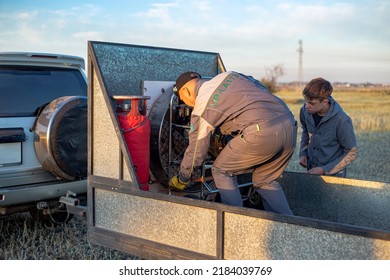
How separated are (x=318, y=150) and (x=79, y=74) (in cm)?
284

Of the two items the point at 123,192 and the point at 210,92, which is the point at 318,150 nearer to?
the point at 210,92

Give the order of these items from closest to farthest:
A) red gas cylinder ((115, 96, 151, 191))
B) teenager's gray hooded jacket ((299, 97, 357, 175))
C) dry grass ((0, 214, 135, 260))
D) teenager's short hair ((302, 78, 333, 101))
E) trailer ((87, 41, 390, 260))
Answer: trailer ((87, 41, 390, 260)), red gas cylinder ((115, 96, 151, 191)), teenager's short hair ((302, 78, 333, 101)), teenager's gray hooded jacket ((299, 97, 357, 175)), dry grass ((0, 214, 135, 260))

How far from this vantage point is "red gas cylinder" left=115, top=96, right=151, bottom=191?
450 cm

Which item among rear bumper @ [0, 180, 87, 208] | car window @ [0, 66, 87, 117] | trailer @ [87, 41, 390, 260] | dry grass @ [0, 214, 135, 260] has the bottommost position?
dry grass @ [0, 214, 135, 260]

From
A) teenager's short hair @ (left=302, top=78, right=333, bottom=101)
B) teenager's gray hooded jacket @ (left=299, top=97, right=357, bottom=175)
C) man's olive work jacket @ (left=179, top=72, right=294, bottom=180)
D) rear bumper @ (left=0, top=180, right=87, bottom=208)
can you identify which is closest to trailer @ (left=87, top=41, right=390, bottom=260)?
teenager's gray hooded jacket @ (left=299, top=97, right=357, bottom=175)

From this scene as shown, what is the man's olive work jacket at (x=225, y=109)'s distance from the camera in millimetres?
4230

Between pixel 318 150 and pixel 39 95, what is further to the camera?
pixel 39 95

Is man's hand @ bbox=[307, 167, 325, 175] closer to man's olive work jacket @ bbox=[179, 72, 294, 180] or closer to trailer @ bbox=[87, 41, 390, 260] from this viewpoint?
trailer @ bbox=[87, 41, 390, 260]

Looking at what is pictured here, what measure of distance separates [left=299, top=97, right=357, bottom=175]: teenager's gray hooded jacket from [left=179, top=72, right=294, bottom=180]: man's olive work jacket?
1.12 metres

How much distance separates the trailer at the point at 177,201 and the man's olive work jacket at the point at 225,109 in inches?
19.2

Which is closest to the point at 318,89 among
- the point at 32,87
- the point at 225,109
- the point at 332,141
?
the point at 332,141

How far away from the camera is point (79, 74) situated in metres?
6.36

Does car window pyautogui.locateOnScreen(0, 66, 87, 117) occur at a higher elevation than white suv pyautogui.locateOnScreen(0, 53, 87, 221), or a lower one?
higher

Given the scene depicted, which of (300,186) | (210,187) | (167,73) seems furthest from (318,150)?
(167,73)
